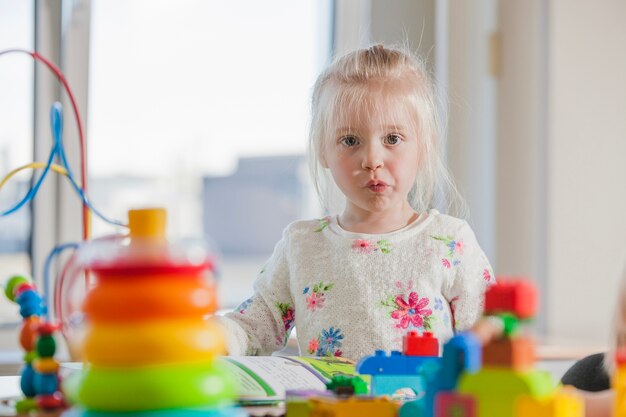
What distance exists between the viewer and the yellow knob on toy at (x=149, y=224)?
0.44 metres

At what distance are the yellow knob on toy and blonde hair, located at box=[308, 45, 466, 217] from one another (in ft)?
2.23

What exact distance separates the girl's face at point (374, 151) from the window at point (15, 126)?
1.01 m

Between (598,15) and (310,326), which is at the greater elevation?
(598,15)

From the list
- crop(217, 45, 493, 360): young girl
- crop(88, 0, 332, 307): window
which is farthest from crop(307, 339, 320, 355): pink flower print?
crop(88, 0, 332, 307): window

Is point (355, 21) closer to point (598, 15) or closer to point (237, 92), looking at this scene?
point (237, 92)

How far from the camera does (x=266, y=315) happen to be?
1.11 m

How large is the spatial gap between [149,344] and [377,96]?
76cm

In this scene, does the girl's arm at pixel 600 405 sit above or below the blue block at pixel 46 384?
above

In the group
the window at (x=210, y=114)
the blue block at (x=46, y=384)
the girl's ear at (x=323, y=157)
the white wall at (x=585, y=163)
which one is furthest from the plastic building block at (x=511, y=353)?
the white wall at (x=585, y=163)

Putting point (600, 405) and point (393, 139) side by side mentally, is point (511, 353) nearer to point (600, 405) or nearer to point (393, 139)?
point (600, 405)

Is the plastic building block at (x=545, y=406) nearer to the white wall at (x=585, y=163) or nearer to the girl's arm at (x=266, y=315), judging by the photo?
the girl's arm at (x=266, y=315)

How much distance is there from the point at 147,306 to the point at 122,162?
5.51 ft

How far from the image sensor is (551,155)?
2082mm

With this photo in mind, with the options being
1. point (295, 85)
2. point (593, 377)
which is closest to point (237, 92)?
point (295, 85)
